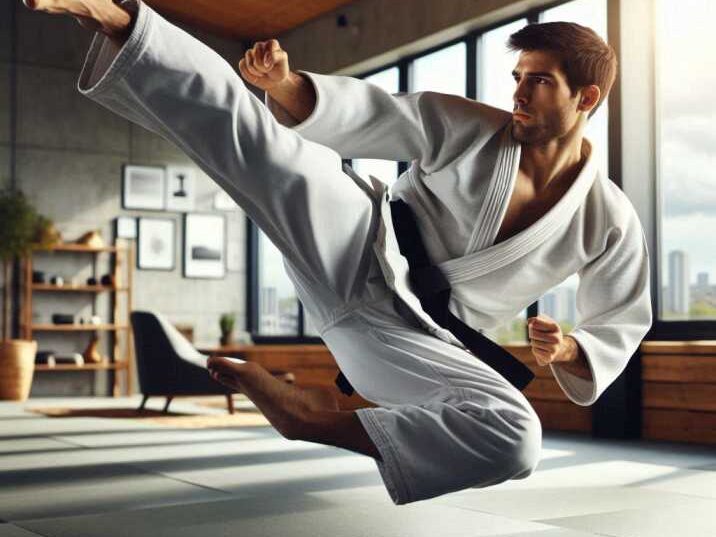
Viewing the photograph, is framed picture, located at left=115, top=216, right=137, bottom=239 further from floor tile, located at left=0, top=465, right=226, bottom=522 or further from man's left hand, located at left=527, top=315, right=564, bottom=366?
man's left hand, located at left=527, top=315, right=564, bottom=366

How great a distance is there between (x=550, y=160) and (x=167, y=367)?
504cm

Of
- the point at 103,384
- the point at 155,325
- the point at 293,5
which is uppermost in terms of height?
the point at 293,5

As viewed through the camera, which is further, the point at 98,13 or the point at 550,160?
the point at 550,160

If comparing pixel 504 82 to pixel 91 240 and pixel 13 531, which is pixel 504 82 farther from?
pixel 13 531

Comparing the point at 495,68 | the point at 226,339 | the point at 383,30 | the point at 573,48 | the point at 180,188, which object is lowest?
the point at 226,339

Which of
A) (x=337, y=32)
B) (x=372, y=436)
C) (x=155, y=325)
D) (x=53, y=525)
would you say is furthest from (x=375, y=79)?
(x=372, y=436)

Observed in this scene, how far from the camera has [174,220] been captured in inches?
389

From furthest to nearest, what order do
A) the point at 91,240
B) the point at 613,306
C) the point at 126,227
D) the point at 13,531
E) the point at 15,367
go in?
the point at 126,227 → the point at 91,240 → the point at 15,367 → the point at 13,531 → the point at 613,306

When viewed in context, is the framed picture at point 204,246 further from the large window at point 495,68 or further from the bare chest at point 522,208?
the bare chest at point 522,208

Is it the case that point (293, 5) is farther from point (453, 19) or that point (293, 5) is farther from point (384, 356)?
point (384, 356)

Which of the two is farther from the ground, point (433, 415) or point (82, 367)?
point (433, 415)

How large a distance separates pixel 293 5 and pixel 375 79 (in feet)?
3.47

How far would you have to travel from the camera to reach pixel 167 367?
21.9 feet

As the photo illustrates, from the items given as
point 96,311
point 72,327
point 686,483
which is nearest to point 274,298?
point 96,311
